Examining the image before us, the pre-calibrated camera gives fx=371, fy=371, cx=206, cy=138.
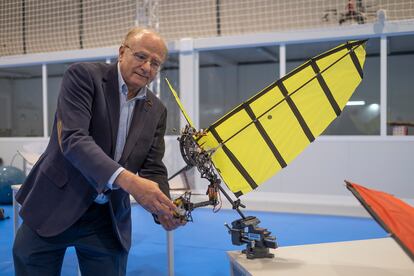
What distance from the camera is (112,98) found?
147 centimetres

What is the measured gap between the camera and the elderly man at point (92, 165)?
4.35 ft

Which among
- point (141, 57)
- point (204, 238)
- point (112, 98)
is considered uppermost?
point (141, 57)

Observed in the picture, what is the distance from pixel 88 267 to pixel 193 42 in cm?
474

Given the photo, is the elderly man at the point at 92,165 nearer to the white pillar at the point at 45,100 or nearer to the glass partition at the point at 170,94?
the glass partition at the point at 170,94

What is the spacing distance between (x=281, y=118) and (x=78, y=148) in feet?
2.64

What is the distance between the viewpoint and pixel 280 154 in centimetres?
159

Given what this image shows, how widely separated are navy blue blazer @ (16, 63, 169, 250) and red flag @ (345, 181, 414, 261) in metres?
0.81

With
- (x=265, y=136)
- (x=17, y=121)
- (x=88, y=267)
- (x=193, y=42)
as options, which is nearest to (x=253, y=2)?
(x=193, y=42)

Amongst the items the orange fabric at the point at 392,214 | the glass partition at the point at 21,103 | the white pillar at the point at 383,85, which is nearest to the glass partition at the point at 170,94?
the white pillar at the point at 383,85

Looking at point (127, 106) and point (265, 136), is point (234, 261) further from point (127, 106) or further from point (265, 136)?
point (127, 106)

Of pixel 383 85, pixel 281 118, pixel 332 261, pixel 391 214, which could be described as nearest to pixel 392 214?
pixel 391 214

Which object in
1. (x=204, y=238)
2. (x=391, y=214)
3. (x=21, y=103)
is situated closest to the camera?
(x=391, y=214)

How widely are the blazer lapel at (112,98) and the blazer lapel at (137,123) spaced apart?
5 cm

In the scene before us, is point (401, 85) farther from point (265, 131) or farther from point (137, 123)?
point (137, 123)
